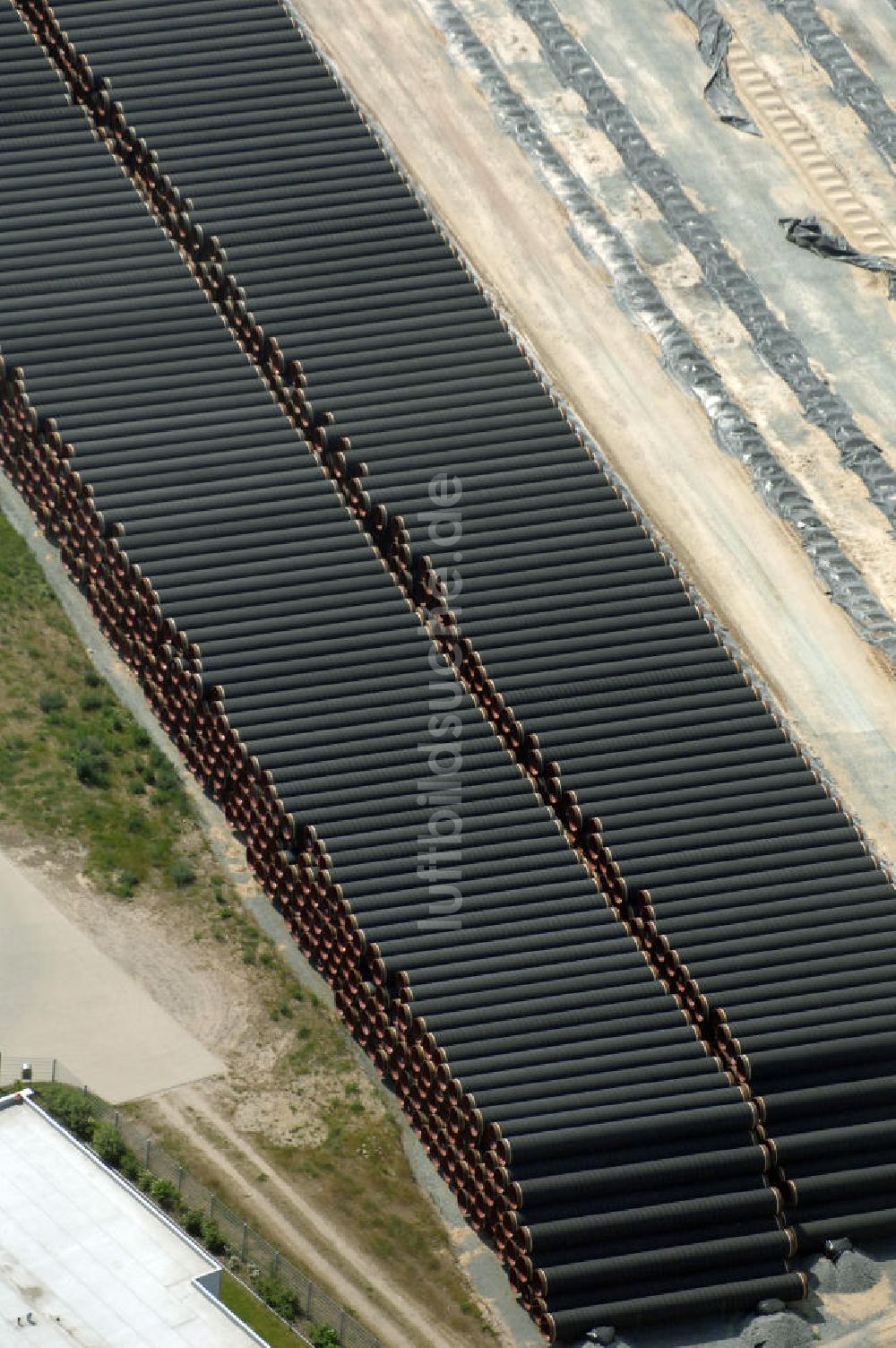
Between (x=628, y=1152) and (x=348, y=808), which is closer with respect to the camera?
(x=628, y=1152)

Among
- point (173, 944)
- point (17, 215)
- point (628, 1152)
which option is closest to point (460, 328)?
point (17, 215)

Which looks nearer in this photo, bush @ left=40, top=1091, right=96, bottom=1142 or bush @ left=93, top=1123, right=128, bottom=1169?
bush @ left=93, top=1123, right=128, bottom=1169

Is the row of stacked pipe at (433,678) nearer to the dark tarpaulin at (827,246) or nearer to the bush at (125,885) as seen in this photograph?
the bush at (125,885)

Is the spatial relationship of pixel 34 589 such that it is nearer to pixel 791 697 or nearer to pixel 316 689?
pixel 316 689

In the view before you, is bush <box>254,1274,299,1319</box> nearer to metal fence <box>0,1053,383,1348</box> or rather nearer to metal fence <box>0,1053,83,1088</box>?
metal fence <box>0,1053,383,1348</box>

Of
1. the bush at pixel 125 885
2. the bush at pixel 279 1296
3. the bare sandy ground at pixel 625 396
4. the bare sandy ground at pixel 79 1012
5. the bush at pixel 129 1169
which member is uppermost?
the bare sandy ground at pixel 625 396

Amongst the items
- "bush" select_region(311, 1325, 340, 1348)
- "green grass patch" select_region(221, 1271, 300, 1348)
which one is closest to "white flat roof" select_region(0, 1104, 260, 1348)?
"green grass patch" select_region(221, 1271, 300, 1348)

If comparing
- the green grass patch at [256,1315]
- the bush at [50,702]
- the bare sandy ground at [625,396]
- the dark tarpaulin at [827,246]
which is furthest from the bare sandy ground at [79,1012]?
the dark tarpaulin at [827,246]
